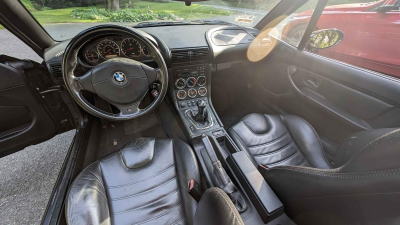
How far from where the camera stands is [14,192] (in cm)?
169

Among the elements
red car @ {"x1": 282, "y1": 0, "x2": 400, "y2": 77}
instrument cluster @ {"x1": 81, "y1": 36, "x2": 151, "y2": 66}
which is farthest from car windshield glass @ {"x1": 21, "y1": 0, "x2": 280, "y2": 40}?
red car @ {"x1": 282, "y1": 0, "x2": 400, "y2": 77}

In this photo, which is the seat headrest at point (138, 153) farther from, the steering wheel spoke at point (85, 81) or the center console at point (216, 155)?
the steering wheel spoke at point (85, 81)

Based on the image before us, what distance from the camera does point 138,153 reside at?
1442 mm

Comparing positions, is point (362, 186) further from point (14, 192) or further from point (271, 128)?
point (14, 192)

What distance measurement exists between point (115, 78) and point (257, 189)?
115cm

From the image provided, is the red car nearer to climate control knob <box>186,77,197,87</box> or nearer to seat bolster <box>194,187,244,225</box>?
climate control knob <box>186,77,197,87</box>

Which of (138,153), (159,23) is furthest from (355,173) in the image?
(159,23)

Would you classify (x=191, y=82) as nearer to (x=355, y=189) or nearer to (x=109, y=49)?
(x=109, y=49)

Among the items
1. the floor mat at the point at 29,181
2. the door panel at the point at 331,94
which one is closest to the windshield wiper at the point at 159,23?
the door panel at the point at 331,94

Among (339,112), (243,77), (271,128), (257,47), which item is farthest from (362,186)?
(243,77)

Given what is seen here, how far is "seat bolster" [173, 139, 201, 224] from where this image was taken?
45.9 inches

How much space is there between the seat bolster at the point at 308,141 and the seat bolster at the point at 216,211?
1.22 m

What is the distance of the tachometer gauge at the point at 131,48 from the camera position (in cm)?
160

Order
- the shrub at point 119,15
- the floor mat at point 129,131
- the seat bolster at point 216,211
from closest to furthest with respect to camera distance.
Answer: the seat bolster at point 216,211
the shrub at point 119,15
the floor mat at point 129,131
